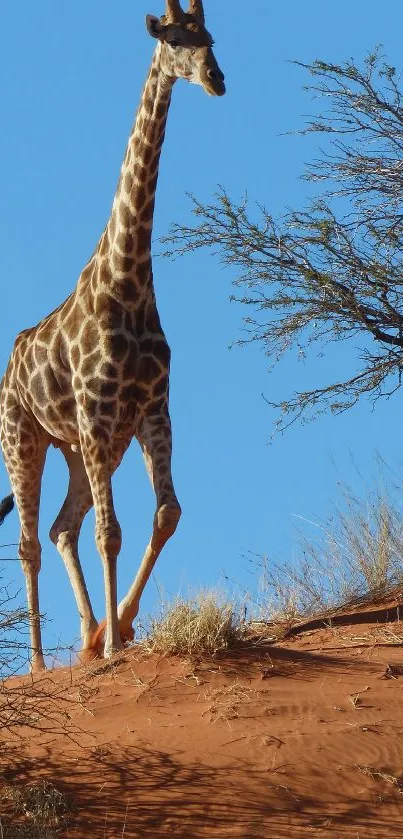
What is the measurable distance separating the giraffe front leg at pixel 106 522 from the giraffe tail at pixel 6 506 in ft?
7.91

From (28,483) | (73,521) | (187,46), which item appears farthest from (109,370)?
(187,46)

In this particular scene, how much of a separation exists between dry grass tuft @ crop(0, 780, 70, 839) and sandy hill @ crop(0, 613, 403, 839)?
0.05 meters

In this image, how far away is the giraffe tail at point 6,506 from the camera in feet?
38.8

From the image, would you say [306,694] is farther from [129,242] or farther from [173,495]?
[129,242]

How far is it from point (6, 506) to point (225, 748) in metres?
4.98

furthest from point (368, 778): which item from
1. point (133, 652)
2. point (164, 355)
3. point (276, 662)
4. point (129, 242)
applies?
point (129, 242)

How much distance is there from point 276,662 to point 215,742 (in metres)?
1.18

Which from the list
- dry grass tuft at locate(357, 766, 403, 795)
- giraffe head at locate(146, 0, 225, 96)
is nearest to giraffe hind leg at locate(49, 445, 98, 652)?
giraffe head at locate(146, 0, 225, 96)

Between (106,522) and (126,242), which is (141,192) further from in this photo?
(106,522)

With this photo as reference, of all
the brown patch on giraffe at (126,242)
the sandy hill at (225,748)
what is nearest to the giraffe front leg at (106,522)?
the sandy hill at (225,748)

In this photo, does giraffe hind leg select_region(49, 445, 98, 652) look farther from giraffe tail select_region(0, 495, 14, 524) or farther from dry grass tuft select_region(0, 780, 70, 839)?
dry grass tuft select_region(0, 780, 70, 839)

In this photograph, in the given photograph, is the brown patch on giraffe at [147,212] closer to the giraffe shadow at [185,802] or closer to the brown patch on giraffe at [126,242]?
the brown patch on giraffe at [126,242]

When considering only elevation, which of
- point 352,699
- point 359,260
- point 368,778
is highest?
→ point 359,260

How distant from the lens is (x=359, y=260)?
1320 centimetres
